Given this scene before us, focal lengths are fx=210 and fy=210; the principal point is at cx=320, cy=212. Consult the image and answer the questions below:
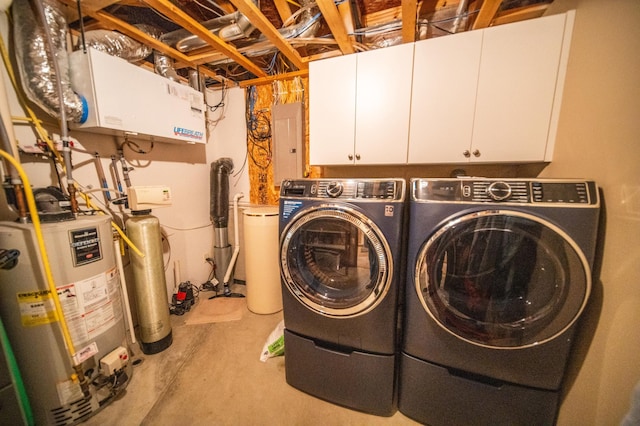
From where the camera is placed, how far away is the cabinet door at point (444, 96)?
132 cm

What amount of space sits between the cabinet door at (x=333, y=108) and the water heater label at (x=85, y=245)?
1.48 metres

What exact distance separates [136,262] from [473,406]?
2.22 meters

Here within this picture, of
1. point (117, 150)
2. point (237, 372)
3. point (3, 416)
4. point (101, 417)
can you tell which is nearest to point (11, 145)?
point (117, 150)

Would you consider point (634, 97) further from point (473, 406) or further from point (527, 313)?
point (473, 406)

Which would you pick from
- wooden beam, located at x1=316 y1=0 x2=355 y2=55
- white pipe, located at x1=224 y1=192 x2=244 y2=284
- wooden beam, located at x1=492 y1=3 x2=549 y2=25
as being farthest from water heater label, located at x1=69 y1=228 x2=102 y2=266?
wooden beam, located at x1=492 y1=3 x2=549 y2=25

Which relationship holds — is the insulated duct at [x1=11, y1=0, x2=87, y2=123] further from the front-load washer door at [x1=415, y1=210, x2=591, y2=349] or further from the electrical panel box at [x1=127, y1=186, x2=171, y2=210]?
the front-load washer door at [x1=415, y1=210, x2=591, y2=349]

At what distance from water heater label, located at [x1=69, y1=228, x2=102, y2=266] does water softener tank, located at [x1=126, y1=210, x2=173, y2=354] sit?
0.34 m

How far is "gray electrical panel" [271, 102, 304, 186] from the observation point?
214cm

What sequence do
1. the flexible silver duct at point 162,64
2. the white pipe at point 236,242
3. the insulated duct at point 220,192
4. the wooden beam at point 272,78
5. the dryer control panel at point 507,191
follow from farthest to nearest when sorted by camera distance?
the white pipe at point 236,242
the insulated duct at point 220,192
the wooden beam at point 272,78
the flexible silver duct at point 162,64
the dryer control panel at point 507,191

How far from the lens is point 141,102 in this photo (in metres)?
1.53

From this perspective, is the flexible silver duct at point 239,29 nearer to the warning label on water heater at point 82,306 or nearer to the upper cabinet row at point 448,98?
the upper cabinet row at point 448,98

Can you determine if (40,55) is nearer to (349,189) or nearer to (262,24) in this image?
(262,24)

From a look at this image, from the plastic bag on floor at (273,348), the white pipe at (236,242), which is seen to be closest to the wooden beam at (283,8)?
the white pipe at (236,242)

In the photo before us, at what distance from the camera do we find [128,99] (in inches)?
57.2
